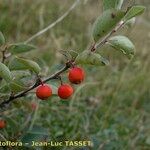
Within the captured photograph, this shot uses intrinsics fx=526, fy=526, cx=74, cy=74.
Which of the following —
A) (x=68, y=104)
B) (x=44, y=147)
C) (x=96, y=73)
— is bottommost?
(x=44, y=147)

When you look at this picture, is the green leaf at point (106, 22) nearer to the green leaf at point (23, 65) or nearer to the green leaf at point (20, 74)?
the green leaf at point (23, 65)

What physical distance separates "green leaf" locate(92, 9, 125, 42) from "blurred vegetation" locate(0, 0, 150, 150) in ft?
1.26

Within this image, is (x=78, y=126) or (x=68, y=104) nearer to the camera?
(x=78, y=126)

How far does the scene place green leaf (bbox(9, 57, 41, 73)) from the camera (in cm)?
178

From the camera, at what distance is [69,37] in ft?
15.5

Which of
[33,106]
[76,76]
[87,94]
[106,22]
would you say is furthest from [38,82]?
[87,94]

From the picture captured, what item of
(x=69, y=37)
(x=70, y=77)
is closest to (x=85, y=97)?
(x=69, y=37)

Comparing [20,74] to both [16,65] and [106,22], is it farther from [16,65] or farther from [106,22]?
[106,22]

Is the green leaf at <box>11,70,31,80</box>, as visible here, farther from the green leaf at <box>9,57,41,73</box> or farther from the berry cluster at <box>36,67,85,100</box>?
the berry cluster at <box>36,67,85,100</box>

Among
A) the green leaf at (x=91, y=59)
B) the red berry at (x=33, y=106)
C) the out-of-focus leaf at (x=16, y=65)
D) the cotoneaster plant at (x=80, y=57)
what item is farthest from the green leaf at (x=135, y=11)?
the red berry at (x=33, y=106)

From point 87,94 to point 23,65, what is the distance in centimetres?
184

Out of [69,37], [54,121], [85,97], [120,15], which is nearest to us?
[120,15]

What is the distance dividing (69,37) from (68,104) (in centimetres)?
154

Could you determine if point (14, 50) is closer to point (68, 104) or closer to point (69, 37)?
point (68, 104)
